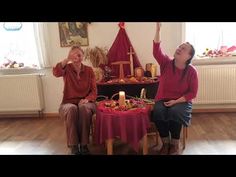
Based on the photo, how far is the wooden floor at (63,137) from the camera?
7.78 feet

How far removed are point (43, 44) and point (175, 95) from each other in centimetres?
184

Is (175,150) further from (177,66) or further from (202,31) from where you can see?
(202,31)

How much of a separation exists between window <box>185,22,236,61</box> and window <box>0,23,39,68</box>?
1.92m

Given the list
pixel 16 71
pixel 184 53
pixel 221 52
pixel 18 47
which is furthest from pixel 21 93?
pixel 221 52

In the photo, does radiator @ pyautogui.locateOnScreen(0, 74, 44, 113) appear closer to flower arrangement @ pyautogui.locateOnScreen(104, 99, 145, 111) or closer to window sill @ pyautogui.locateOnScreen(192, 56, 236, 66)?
flower arrangement @ pyautogui.locateOnScreen(104, 99, 145, 111)

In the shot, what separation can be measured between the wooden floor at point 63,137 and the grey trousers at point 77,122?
0.21 m

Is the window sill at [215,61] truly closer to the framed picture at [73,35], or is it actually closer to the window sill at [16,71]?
the framed picture at [73,35]

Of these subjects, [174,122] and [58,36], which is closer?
[174,122]

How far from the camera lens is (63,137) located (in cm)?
280

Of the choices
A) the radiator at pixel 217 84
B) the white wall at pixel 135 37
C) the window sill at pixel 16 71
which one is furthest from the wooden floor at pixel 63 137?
the white wall at pixel 135 37
